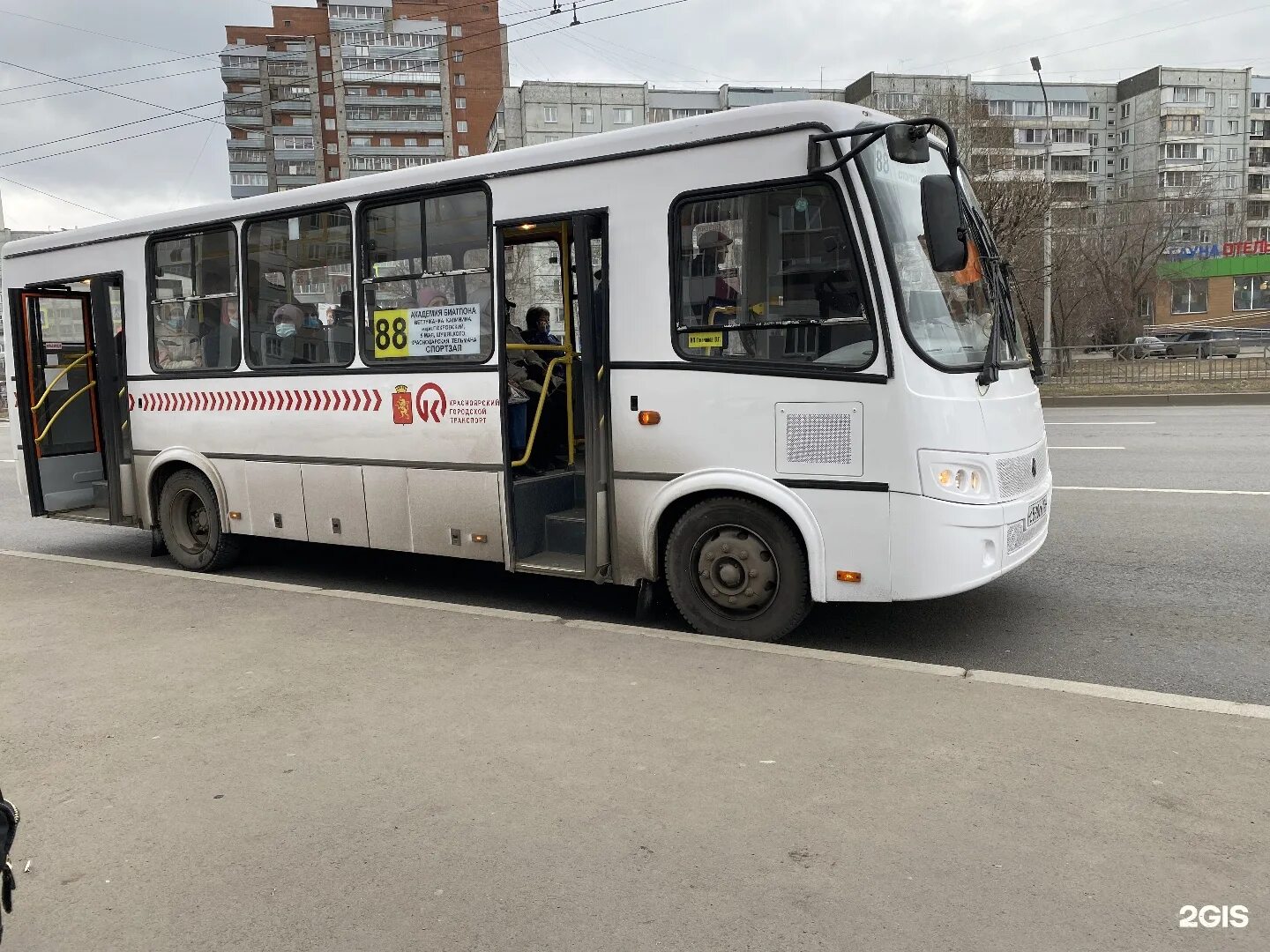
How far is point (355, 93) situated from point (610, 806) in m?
95.6

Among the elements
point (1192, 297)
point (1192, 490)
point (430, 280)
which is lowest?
point (1192, 490)

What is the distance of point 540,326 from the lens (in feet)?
24.7

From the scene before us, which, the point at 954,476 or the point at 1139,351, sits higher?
the point at 1139,351

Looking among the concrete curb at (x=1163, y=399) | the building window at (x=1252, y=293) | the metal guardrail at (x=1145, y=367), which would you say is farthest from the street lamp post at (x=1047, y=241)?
the building window at (x=1252, y=293)

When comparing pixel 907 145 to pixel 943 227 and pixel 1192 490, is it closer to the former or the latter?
pixel 943 227

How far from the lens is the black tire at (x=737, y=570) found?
5715 mm

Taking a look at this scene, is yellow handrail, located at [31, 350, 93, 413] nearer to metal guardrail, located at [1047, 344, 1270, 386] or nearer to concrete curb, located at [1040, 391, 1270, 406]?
concrete curb, located at [1040, 391, 1270, 406]

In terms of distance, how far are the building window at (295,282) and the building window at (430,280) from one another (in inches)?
11.2

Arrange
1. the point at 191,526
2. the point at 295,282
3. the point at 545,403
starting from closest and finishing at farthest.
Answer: the point at 545,403 → the point at 295,282 → the point at 191,526

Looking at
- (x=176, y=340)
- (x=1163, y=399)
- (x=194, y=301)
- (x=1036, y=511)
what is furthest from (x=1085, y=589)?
(x=1163, y=399)

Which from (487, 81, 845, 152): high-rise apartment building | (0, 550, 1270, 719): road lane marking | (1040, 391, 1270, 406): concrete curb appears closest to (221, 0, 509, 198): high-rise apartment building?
(487, 81, 845, 152): high-rise apartment building

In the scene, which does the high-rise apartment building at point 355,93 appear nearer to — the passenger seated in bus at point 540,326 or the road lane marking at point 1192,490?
the road lane marking at point 1192,490

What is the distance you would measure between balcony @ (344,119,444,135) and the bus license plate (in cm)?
9221

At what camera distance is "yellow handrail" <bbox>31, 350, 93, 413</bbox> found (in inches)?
374
